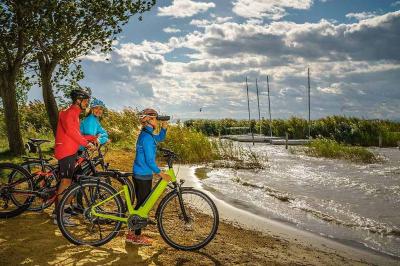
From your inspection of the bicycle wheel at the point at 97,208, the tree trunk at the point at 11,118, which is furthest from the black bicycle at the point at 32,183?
the tree trunk at the point at 11,118

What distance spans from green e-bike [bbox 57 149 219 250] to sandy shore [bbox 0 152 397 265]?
0.65 feet

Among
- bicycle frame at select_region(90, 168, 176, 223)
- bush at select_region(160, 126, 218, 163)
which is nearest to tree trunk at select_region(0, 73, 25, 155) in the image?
bush at select_region(160, 126, 218, 163)

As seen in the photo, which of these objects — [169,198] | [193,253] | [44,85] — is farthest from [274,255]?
[44,85]

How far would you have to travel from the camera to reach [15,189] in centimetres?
734

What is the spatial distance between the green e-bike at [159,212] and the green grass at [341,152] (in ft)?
64.5

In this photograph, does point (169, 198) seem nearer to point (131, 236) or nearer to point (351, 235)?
point (131, 236)

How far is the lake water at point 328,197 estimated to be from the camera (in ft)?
29.7

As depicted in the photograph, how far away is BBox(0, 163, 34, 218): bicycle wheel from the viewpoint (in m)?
7.36

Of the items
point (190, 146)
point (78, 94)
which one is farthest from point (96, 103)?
point (190, 146)

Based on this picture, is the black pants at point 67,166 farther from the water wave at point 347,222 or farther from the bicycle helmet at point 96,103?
the water wave at point 347,222

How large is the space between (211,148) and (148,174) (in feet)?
52.6

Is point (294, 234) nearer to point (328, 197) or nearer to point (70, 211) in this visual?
point (70, 211)

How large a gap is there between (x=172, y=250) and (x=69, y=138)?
2412 millimetres

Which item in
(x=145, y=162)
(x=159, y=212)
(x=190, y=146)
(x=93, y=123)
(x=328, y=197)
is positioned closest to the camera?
(x=159, y=212)
